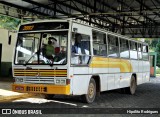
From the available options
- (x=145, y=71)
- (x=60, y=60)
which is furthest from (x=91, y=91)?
(x=145, y=71)

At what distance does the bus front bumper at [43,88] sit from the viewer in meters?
11.2

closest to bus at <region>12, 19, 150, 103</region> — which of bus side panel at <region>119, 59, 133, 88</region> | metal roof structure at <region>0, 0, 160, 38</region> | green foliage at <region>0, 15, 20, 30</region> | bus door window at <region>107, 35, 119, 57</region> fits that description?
bus door window at <region>107, 35, 119, 57</region>

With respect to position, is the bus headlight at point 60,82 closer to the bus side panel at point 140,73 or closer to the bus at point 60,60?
the bus at point 60,60

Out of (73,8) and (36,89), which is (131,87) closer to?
(36,89)

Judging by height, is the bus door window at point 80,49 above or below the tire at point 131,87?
above

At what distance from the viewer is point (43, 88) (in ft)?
37.8

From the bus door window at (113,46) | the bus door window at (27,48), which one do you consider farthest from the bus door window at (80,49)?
the bus door window at (113,46)

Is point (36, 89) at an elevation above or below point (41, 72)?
below

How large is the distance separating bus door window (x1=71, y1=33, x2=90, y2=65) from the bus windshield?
321mm

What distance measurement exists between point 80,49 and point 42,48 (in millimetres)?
1316

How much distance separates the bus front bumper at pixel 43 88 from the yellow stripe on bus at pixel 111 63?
1.92 m

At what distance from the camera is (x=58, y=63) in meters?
11.4

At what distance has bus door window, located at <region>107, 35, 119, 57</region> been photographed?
1458cm

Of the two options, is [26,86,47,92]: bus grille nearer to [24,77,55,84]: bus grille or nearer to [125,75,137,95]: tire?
[24,77,55,84]: bus grille
